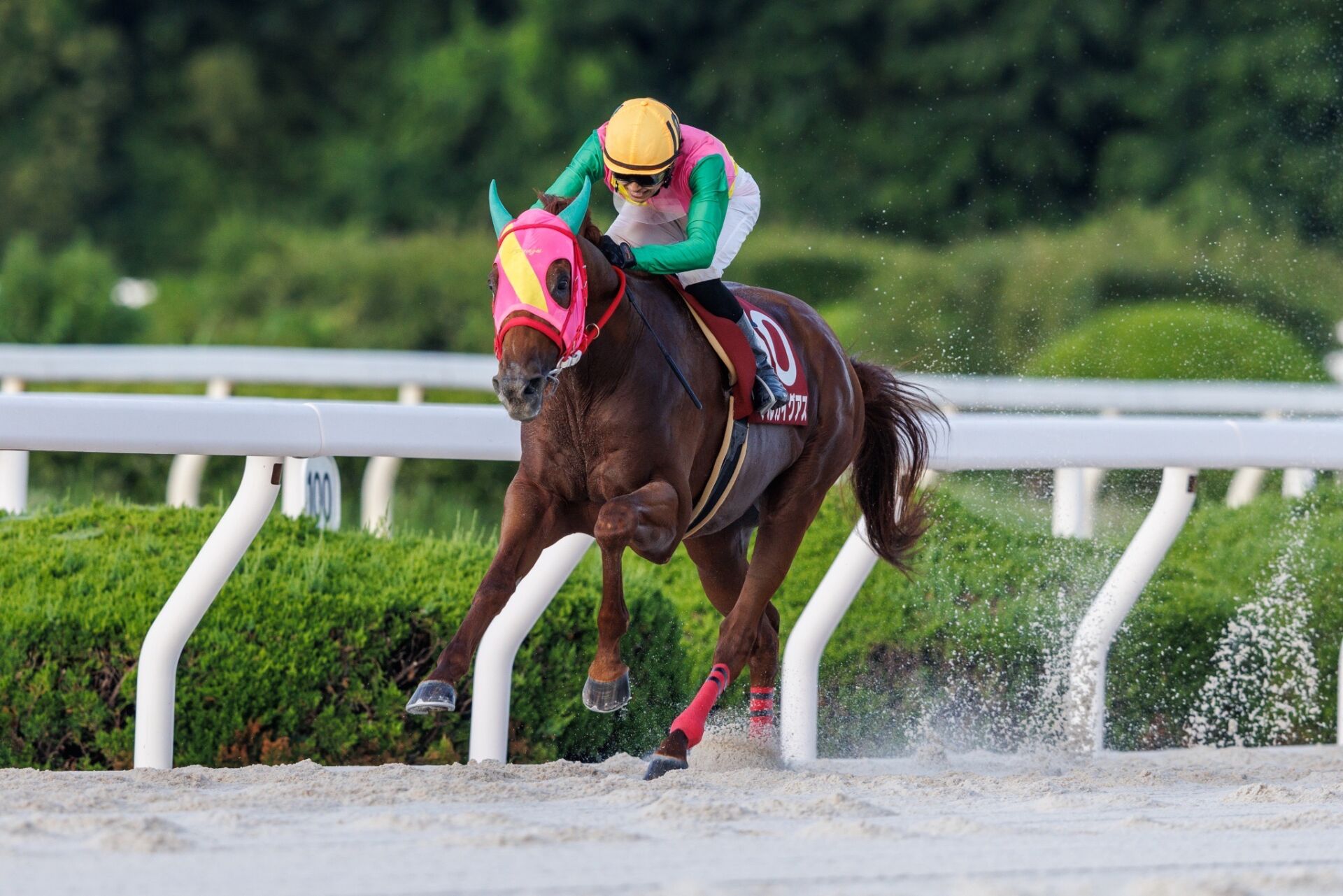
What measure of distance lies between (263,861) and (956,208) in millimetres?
20312

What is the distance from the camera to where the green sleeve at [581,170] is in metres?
4.02

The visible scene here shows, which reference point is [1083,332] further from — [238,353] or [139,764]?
[139,764]

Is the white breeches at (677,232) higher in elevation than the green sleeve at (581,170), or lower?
lower

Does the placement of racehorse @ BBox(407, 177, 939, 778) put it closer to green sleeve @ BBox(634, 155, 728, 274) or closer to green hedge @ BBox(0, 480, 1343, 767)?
green sleeve @ BBox(634, 155, 728, 274)

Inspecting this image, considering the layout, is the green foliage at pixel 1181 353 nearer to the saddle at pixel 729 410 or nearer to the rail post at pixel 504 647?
the saddle at pixel 729 410

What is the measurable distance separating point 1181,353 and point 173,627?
8.87 meters

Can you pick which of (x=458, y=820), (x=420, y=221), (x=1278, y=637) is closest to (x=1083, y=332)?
(x=1278, y=637)

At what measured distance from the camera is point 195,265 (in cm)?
2467

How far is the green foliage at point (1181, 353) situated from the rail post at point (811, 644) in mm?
6683

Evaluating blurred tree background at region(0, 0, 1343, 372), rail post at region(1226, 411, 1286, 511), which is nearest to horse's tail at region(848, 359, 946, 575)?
rail post at region(1226, 411, 1286, 511)

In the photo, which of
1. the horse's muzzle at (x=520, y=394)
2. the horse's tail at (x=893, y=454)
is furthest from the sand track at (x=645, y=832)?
the horse's tail at (x=893, y=454)

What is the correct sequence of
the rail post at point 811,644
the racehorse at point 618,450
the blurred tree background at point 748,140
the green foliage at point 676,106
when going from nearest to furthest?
the racehorse at point 618,450, the rail post at point 811,644, the blurred tree background at point 748,140, the green foliage at point 676,106

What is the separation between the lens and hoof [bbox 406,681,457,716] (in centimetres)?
355

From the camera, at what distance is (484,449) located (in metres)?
4.42
